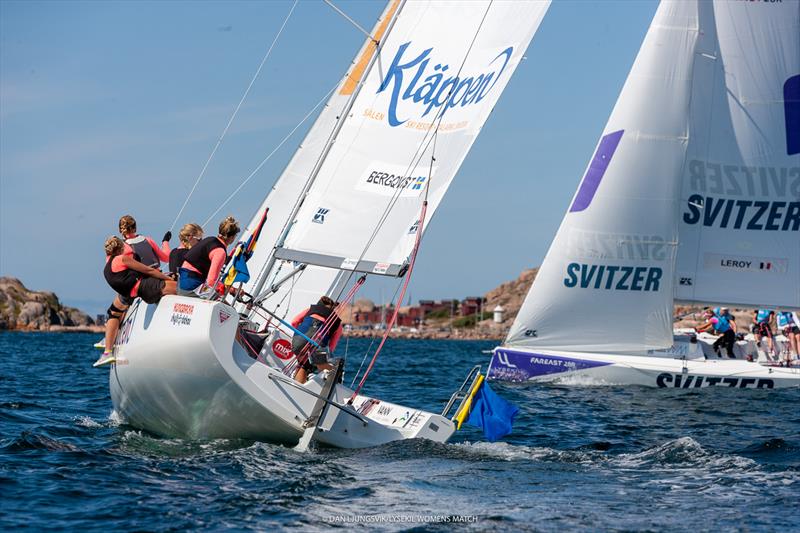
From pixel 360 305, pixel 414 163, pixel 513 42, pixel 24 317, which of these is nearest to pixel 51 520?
pixel 414 163

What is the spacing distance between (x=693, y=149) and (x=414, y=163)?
1271cm

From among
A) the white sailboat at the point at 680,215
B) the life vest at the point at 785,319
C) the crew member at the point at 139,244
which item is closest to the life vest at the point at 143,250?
the crew member at the point at 139,244

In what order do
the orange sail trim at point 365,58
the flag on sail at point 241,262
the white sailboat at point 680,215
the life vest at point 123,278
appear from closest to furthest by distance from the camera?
the flag on sail at point 241,262
the life vest at point 123,278
the orange sail trim at point 365,58
the white sailboat at point 680,215

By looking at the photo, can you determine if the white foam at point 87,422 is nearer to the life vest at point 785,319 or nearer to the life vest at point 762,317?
the life vest at point 762,317

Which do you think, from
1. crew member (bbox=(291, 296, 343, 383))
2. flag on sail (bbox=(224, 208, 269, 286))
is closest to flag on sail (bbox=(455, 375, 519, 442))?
crew member (bbox=(291, 296, 343, 383))

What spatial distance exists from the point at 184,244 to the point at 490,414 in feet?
12.8

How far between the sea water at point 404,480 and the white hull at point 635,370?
6.96 m

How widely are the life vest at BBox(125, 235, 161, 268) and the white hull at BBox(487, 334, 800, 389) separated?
11.7m

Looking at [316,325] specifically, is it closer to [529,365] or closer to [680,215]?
[529,365]

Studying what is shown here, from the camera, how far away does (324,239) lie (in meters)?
10.9

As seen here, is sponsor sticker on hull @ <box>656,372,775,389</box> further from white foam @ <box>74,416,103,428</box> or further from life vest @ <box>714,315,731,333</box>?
white foam @ <box>74,416,103,428</box>

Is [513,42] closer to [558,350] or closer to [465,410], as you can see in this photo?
[465,410]

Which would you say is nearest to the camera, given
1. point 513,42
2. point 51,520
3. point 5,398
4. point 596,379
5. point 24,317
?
point 51,520

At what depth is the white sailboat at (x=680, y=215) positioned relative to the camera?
70.5ft
